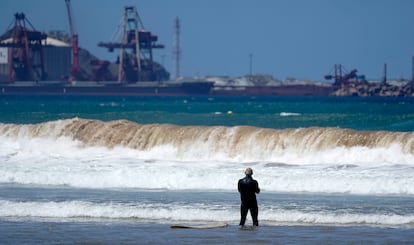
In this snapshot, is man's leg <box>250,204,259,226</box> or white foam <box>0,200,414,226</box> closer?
man's leg <box>250,204,259,226</box>

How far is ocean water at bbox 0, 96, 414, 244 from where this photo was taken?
1973 centimetres

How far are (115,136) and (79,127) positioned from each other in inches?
90.0

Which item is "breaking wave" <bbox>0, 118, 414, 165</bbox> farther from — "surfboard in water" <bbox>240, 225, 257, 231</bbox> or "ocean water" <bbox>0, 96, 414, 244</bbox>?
"surfboard in water" <bbox>240, 225, 257, 231</bbox>

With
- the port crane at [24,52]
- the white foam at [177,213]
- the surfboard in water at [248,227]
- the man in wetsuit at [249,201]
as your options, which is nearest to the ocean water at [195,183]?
the white foam at [177,213]

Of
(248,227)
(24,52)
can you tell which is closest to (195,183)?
(248,227)

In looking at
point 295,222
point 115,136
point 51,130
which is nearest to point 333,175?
Answer: point 295,222

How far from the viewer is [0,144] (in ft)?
132

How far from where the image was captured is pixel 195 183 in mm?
28672

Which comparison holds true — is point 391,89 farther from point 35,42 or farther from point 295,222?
point 295,222

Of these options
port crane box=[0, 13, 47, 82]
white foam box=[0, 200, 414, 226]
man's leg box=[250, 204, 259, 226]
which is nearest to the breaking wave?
white foam box=[0, 200, 414, 226]

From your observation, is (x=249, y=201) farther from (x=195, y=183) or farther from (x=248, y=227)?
(x=195, y=183)

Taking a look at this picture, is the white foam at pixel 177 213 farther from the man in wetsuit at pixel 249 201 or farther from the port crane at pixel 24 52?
the port crane at pixel 24 52

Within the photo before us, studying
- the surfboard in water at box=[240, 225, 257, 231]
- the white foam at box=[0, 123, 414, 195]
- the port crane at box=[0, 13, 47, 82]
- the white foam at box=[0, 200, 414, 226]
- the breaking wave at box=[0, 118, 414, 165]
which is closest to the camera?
the surfboard in water at box=[240, 225, 257, 231]

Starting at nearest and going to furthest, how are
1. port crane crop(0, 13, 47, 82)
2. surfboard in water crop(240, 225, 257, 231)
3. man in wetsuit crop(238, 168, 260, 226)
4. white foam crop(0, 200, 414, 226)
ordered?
surfboard in water crop(240, 225, 257, 231)
man in wetsuit crop(238, 168, 260, 226)
white foam crop(0, 200, 414, 226)
port crane crop(0, 13, 47, 82)
